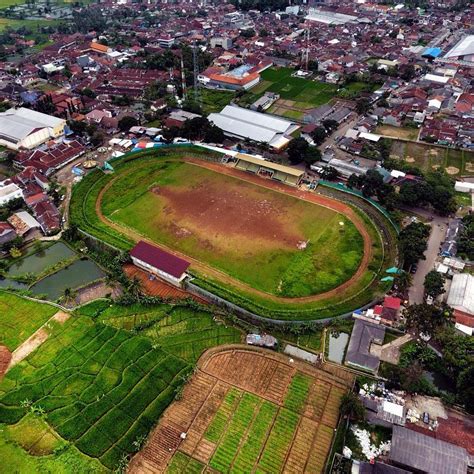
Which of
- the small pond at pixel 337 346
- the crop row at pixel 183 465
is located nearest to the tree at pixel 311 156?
the small pond at pixel 337 346

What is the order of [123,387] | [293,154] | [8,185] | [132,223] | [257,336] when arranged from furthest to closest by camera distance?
[293,154]
[8,185]
[132,223]
[257,336]
[123,387]

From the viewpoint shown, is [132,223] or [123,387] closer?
[123,387]

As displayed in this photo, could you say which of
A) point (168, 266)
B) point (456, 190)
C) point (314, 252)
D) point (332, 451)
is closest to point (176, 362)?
point (168, 266)

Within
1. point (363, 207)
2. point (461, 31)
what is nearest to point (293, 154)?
point (363, 207)

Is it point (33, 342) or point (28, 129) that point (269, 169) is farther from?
point (28, 129)

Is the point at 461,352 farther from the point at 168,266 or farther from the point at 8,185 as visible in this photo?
the point at 8,185

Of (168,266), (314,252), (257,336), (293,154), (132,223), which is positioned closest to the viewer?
(257,336)

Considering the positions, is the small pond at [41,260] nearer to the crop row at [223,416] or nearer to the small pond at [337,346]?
the crop row at [223,416]
